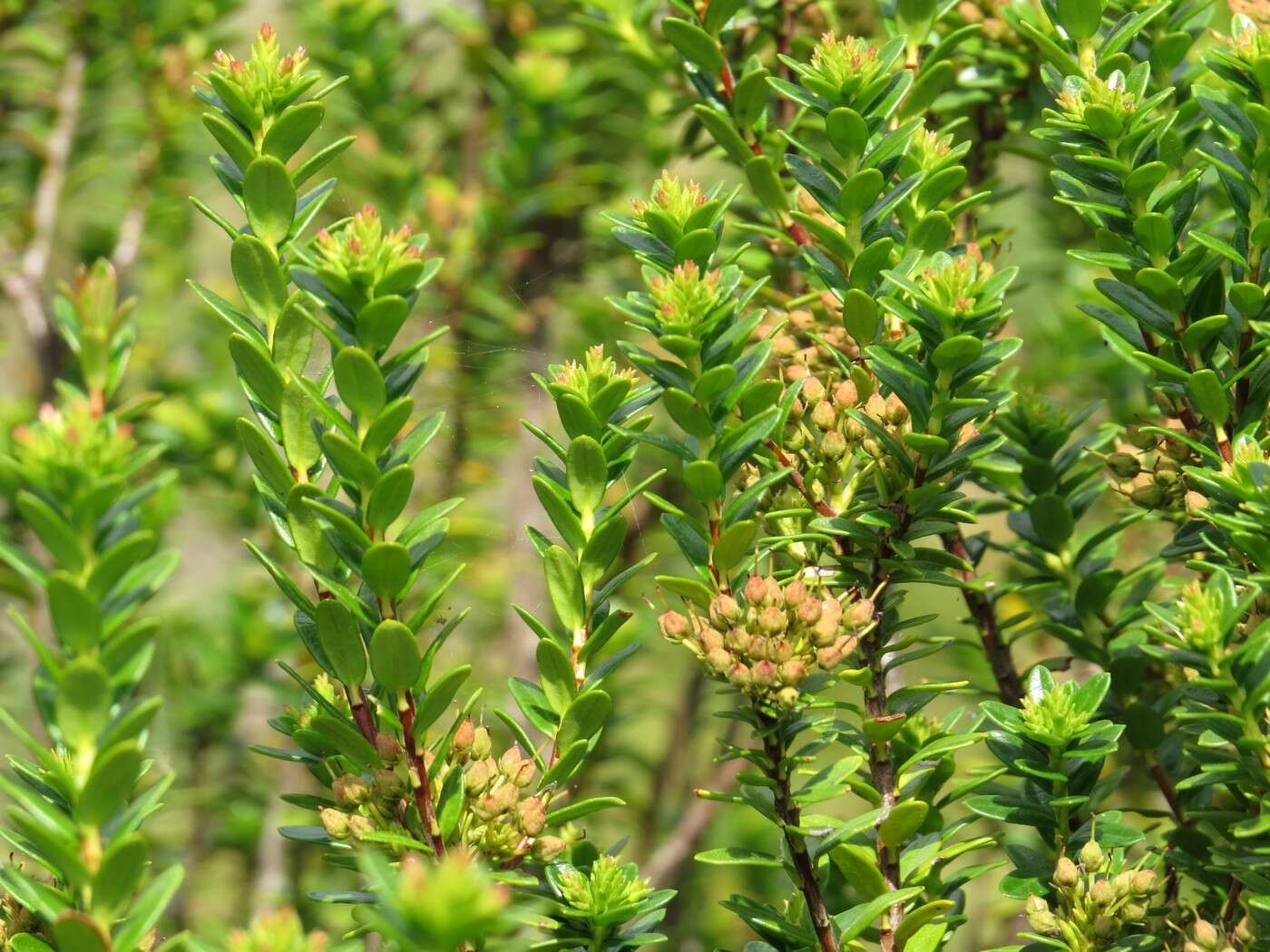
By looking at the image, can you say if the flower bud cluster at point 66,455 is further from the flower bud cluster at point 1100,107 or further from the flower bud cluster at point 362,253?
the flower bud cluster at point 1100,107

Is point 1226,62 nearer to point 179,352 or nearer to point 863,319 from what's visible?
point 863,319

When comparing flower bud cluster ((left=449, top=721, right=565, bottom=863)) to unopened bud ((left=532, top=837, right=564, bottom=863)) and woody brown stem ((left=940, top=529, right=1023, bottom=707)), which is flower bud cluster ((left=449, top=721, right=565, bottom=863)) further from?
woody brown stem ((left=940, top=529, right=1023, bottom=707))

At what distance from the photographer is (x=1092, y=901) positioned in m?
1.05

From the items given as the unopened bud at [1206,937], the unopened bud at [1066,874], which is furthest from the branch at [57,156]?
the unopened bud at [1206,937]

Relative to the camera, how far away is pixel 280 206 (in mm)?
1069

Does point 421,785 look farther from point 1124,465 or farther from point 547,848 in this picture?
point 1124,465

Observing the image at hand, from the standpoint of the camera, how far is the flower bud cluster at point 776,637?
1.01 m

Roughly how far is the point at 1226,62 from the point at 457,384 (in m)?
1.70

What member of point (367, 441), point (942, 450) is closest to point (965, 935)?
point (942, 450)

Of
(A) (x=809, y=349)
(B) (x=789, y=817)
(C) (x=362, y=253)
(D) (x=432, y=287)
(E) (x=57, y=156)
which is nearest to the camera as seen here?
(C) (x=362, y=253)

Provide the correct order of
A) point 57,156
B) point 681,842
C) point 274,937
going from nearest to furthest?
point 274,937 < point 681,842 < point 57,156

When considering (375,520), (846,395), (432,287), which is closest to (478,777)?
(375,520)

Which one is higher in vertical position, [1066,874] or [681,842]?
[1066,874]

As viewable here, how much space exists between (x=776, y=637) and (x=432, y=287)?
1906 millimetres
